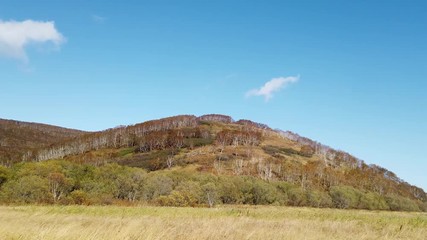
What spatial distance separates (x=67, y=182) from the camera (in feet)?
245

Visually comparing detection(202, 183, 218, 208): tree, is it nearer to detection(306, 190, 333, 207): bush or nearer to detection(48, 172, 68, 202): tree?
detection(48, 172, 68, 202): tree

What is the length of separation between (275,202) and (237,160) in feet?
252

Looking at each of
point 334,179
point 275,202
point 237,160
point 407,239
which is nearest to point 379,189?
point 334,179

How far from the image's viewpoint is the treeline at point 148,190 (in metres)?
67.2

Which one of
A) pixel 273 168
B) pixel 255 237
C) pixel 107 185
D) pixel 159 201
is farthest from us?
pixel 273 168

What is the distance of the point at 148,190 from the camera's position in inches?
3401

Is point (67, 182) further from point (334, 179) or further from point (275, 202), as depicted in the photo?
point (334, 179)

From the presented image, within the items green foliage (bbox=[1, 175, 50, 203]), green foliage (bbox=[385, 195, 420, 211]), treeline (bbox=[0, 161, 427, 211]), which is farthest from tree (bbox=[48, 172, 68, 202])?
green foliage (bbox=[385, 195, 420, 211])

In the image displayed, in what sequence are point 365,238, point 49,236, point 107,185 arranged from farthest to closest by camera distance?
1. point 107,185
2. point 365,238
3. point 49,236

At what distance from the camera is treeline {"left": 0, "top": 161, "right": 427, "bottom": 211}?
67.2 metres

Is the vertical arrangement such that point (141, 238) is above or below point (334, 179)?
below

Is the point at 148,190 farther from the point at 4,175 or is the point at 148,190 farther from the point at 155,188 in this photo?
the point at 4,175

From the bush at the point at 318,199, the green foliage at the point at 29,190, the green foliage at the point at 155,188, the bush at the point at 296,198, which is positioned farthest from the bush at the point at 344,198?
the green foliage at the point at 29,190

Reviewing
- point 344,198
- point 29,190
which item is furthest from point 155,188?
point 344,198
